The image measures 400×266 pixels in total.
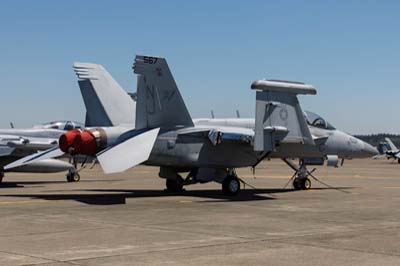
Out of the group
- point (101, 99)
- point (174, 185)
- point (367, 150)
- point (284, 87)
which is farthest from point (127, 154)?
point (367, 150)

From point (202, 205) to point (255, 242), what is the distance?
638 centimetres

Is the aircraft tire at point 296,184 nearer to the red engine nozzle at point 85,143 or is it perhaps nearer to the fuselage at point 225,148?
the fuselage at point 225,148

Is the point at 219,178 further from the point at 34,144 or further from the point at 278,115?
the point at 34,144

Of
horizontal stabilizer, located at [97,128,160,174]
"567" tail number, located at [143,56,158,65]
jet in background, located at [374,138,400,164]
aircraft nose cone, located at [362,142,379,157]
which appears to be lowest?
jet in background, located at [374,138,400,164]

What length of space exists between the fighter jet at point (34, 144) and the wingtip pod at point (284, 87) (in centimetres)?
1006

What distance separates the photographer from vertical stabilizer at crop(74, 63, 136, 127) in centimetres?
2106

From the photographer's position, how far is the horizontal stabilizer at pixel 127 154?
52.8 ft

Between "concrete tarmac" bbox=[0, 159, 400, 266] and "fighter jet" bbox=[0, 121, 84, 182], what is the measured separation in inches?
284

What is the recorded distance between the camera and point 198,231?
11.2m

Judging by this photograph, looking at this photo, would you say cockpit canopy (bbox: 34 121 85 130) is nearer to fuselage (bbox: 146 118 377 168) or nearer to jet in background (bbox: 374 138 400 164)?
fuselage (bbox: 146 118 377 168)

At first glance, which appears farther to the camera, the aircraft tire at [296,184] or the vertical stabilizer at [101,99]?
the aircraft tire at [296,184]

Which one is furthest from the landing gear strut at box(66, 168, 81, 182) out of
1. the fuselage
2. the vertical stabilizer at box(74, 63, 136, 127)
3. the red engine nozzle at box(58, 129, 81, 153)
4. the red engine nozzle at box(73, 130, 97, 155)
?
the red engine nozzle at box(73, 130, 97, 155)

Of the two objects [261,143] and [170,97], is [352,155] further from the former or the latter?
[170,97]

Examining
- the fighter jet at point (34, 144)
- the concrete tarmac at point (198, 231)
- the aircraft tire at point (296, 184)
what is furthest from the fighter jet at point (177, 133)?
the fighter jet at point (34, 144)
